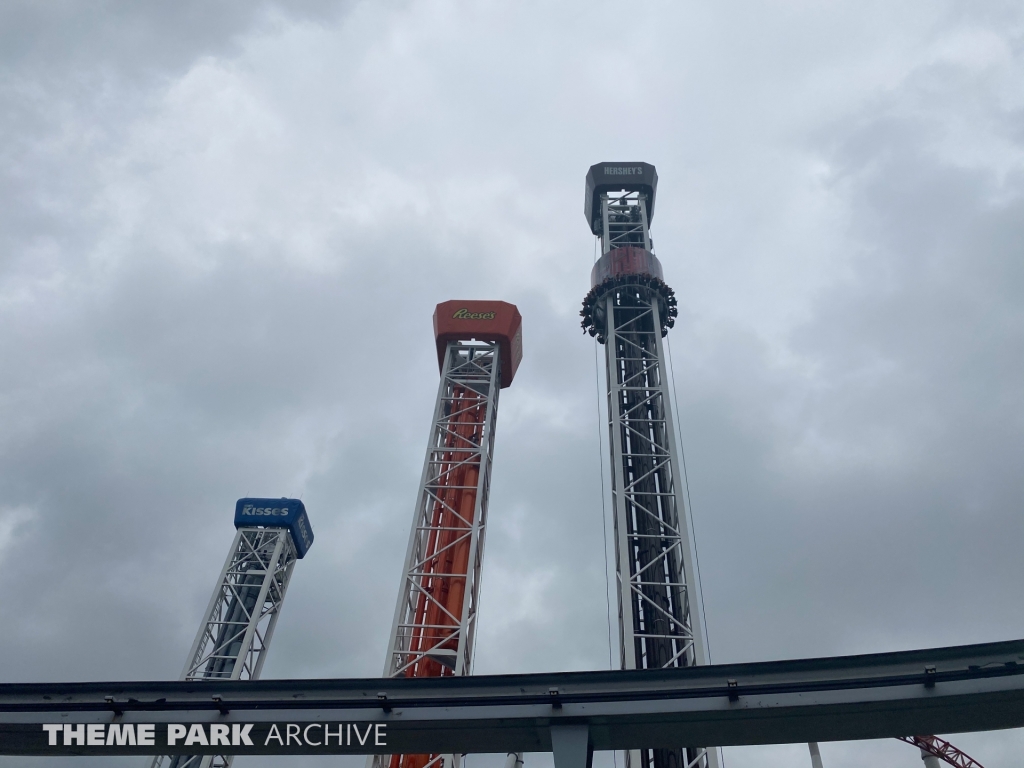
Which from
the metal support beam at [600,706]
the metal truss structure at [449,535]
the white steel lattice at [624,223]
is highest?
the white steel lattice at [624,223]

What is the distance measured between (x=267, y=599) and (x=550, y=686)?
5390 centimetres

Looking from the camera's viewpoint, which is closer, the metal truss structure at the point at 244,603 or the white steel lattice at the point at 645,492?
the white steel lattice at the point at 645,492

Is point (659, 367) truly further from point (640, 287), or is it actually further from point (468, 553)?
point (468, 553)

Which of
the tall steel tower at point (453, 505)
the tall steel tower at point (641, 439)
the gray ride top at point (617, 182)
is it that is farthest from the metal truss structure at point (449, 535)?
the gray ride top at point (617, 182)

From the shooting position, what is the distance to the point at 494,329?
181 ft

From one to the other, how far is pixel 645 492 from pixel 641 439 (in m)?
4.02

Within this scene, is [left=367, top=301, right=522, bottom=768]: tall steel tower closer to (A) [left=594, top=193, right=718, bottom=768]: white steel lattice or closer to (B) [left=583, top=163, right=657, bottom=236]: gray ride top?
(A) [left=594, top=193, right=718, bottom=768]: white steel lattice

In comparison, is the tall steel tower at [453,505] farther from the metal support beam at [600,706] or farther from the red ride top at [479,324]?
the metal support beam at [600,706]

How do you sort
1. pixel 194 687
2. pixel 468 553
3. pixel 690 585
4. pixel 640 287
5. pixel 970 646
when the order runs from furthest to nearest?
1. pixel 640 287
2. pixel 468 553
3. pixel 690 585
4. pixel 194 687
5. pixel 970 646

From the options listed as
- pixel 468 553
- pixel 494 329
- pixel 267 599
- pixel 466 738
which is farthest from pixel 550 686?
pixel 267 599

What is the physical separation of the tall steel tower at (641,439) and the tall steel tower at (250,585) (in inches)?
1326

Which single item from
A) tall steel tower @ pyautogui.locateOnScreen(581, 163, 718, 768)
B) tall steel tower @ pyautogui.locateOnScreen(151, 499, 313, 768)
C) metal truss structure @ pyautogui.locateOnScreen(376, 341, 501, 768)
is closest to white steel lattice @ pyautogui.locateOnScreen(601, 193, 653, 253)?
tall steel tower @ pyautogui.locateOnScreen(581, 163, 718, 768)

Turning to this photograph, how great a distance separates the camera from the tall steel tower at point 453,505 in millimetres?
41156

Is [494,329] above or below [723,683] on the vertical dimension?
above
